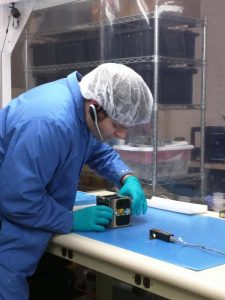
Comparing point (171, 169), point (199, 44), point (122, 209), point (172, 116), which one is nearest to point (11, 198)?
point (122, 209)

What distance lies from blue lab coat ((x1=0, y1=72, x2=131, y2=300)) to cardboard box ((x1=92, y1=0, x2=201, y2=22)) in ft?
3.58

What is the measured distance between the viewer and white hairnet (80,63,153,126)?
1404 millimetres

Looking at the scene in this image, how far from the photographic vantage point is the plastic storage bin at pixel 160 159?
2.39 m

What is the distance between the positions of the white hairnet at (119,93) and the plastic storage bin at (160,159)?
945 millimetres

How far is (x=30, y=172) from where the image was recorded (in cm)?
128

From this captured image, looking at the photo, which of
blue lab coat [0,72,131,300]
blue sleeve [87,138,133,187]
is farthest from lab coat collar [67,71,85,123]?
blue sleeve [87,138,133,187]

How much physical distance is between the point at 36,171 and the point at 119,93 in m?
0.36

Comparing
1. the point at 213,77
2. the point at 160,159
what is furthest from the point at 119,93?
the point at 213,77

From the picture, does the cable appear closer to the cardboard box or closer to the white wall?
the cardboard box

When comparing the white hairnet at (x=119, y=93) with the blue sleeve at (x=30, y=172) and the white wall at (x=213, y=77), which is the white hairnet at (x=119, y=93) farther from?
the white wall at (x=213, y=77)

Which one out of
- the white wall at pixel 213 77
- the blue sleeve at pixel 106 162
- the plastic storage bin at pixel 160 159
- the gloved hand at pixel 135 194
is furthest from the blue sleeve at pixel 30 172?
the white wall at pixel 213 77

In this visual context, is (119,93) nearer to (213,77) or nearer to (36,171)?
(36,171)

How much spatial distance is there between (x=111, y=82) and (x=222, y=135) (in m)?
1.56

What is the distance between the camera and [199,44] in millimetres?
2637
